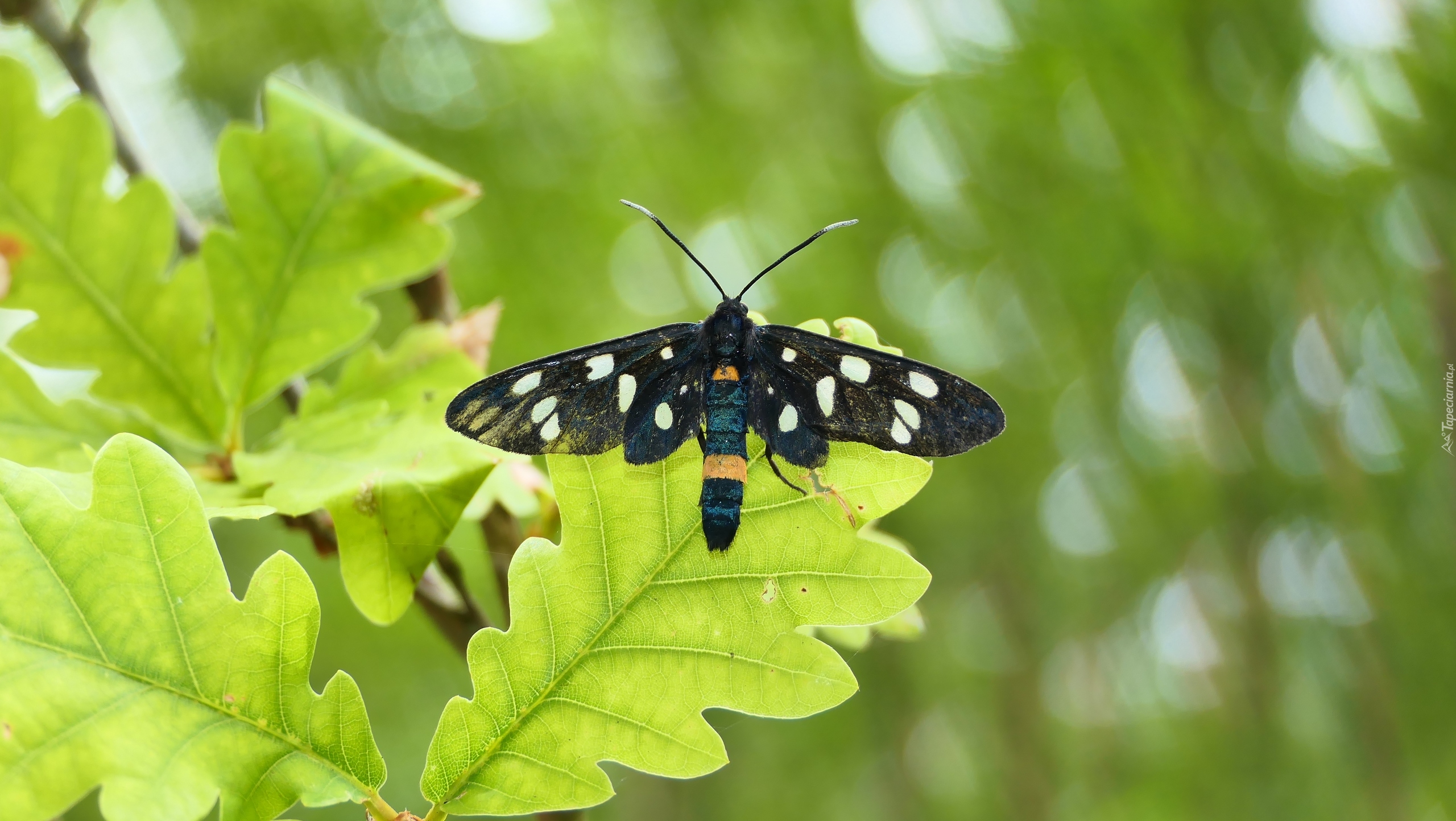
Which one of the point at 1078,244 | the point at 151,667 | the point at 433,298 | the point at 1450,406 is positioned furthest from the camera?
the point at 1078,244

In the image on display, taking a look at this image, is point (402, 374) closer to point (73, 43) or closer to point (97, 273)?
point (97, 273)

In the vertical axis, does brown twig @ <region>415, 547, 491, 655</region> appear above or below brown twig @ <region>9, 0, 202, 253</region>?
below

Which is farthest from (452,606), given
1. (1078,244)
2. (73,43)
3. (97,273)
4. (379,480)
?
(1078,244)

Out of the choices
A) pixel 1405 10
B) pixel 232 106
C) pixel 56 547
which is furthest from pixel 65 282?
pixel 232 106

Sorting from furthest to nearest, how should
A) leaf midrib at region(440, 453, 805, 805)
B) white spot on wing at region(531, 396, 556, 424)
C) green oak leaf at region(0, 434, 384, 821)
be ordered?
white spot on wing at region(531, 396, 556, 424), leaf midrib at region(440, 453, 805, 805), green oak leaf at region(0, 434, 384, 821)

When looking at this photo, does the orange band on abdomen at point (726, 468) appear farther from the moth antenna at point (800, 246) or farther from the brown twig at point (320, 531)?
the brown twig at point (320, 531)

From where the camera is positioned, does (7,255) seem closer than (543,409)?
No

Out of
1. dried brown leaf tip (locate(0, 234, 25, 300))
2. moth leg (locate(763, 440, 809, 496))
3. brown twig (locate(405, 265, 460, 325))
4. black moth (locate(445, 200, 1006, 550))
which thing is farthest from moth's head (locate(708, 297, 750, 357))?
dried brown leaf tip (locate(0, 234, 25, 300))

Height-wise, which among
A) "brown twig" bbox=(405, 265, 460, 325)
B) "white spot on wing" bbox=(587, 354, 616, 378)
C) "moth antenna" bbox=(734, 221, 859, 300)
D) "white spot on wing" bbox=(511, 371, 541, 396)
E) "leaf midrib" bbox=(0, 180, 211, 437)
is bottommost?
"white spot on wing" bbox=(587, 354, 616, 378)

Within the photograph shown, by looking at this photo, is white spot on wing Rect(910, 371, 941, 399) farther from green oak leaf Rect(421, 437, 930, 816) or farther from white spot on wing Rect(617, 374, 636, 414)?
white spot on wing Rect(617, 374, 636, 414)
